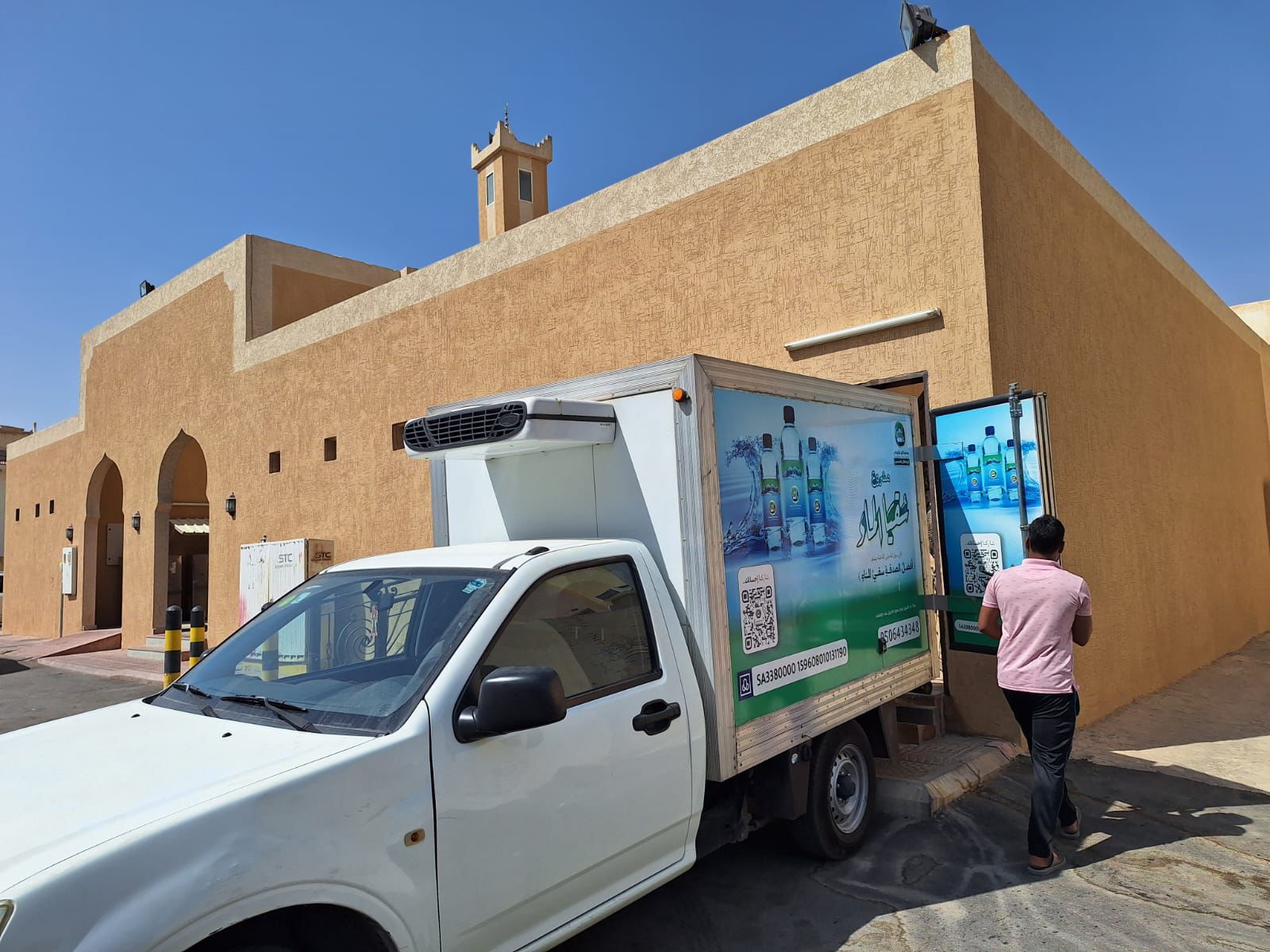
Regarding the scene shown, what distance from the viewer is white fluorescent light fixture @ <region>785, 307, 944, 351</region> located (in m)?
6.71

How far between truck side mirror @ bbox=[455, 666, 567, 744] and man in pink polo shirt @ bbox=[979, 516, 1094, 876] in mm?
2814

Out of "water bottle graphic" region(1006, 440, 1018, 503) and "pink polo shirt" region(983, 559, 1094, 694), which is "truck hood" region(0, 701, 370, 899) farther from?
"water bottle graphic" region(1006, 440, 1018, 503)

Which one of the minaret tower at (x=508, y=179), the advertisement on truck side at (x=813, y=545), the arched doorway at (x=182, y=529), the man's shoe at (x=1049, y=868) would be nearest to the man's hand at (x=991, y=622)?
the advertisement on truck side at (x=813, y=545)

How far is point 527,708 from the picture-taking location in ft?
8.60

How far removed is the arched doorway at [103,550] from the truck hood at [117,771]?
21.6 m

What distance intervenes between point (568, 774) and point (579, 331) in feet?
23.1

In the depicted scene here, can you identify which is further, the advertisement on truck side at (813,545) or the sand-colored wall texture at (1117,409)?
the sand-colored wall texture at (1117,409)

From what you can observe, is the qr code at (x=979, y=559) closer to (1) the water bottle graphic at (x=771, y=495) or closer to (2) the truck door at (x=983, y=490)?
(2) the truck door at (x=983, y=490)

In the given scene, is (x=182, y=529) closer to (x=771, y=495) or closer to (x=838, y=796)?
(x=838, y=796)

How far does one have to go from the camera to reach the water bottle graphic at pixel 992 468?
19.1 feet

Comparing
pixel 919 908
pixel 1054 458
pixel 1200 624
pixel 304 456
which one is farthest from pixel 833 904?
pixel 304 456

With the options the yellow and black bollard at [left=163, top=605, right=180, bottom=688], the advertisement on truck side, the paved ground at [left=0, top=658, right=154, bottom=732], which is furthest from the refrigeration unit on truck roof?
the paved ground at [left=0, top=658, right=154, bottom=732]

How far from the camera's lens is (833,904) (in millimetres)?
4066

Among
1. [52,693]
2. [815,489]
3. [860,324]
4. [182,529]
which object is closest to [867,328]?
[860,324]
